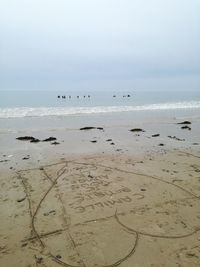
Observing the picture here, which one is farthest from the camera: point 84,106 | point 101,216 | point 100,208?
point 84,106

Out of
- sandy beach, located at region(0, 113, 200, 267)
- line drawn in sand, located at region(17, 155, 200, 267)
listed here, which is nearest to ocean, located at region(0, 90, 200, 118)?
sandy beach, located at region(0, 113, 200, 267)

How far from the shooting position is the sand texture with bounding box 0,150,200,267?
4133 mm

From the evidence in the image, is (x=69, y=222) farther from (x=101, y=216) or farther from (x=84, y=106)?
(x=84, y=106)

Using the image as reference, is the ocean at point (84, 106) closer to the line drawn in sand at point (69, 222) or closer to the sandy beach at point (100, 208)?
the sandy beach at point (100, 208)

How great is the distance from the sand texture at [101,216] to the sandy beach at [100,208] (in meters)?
0.02

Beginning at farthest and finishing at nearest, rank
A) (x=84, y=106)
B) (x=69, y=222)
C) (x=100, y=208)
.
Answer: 1. (x=84, y=106)
2. (x=100, y=208)
3. (x=69, y=222)

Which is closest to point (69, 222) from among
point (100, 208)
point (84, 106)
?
point (100, 208)

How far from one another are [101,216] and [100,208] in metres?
0.34

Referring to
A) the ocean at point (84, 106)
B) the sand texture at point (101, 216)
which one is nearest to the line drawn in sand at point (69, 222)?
the sand texture at point (101, 216)

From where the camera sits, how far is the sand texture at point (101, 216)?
4133 millimetres

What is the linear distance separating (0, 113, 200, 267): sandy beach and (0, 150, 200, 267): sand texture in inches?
0.6

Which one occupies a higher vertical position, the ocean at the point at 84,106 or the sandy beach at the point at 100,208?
the sandy beach at the point at 100,208

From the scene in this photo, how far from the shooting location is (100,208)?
5.60 m

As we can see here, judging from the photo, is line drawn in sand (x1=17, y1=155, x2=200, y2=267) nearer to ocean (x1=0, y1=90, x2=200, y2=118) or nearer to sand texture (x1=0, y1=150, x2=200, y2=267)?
sand texture (x1=0, y1=150, x2=200, y2=267)
